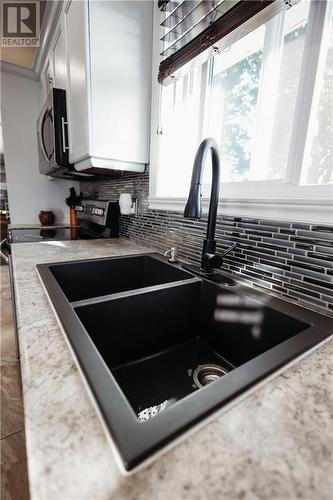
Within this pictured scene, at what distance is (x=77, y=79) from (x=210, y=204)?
1155mm

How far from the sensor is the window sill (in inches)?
24.1

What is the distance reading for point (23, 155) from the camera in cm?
278

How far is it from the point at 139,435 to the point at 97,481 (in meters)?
0.06

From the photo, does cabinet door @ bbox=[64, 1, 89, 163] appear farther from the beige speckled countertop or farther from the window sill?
the beige speckled countertop

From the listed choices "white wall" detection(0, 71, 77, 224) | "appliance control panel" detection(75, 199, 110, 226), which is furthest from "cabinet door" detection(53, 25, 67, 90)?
"white wall" detection(0, 71, 77, 224)

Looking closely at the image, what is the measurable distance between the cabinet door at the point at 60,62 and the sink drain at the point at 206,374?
1.89 meters

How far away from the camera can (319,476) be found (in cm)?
25

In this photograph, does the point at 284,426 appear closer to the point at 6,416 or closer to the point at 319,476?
the point at 319,476

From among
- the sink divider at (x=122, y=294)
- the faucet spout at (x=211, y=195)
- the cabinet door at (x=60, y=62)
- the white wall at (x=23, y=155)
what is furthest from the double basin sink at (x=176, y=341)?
the white wall at (x=23, y=155)

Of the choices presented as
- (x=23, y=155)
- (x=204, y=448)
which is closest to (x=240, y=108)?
(x=204, y=448)

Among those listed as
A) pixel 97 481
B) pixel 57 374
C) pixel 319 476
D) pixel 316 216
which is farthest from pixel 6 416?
pixel 316 216

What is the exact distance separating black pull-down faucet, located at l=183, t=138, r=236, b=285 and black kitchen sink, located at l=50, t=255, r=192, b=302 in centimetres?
9

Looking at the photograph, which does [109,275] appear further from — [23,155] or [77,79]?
[23,155]

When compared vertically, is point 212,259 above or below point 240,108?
below
